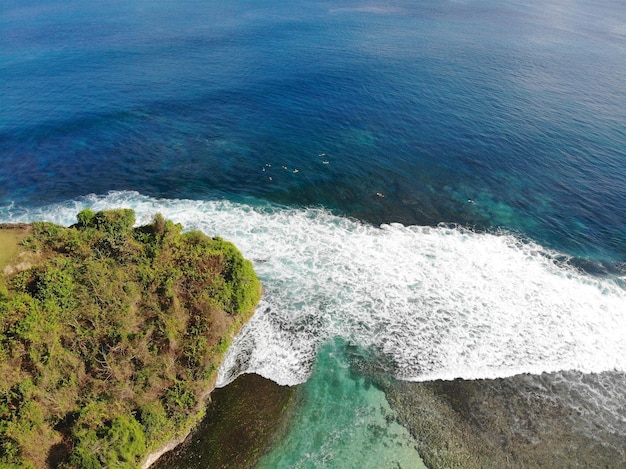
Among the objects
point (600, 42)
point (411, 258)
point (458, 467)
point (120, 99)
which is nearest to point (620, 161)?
point (411, 258)

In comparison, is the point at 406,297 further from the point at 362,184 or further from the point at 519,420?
the point at 362,184

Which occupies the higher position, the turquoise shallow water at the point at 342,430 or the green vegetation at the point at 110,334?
the green vegetation at the point at 110,334

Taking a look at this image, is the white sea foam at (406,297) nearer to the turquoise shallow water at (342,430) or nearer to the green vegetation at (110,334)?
the turquoise shallow water at (342,430)

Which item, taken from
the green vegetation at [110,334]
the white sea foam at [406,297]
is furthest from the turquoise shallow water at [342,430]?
the green vegetation at [110,334]

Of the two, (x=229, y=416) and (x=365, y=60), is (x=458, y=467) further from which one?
(x=365, y=60)

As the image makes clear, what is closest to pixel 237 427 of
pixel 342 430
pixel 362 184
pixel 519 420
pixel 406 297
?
pixel 342 430
